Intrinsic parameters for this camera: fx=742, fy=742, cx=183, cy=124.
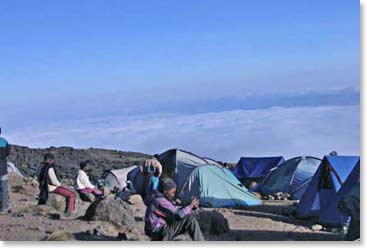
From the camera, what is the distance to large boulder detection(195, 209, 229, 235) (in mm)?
11755

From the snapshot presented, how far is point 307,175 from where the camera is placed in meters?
19.6

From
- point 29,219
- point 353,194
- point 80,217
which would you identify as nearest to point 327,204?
point 353,194

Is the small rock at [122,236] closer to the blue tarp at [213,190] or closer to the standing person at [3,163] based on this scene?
the standing person at [3,163]

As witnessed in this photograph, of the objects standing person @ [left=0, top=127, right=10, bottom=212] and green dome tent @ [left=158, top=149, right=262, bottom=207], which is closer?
standing person @ [left=0, top=127, right=10, bottom=212]

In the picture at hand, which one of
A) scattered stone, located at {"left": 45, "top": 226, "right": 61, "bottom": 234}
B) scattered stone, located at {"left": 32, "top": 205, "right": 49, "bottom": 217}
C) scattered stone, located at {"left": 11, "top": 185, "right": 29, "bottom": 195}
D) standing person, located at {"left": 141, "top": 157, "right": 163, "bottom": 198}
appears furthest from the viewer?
scattered stone, located at {"left": 11, "top": 185, "right": 29, "bottom": 195}

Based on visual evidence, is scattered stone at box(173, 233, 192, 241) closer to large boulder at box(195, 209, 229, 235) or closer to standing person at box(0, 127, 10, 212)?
large boulder at box(195, 209, 229, 235)

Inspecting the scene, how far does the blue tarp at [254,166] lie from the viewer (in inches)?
953

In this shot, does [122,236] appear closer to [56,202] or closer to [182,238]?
[182,238]

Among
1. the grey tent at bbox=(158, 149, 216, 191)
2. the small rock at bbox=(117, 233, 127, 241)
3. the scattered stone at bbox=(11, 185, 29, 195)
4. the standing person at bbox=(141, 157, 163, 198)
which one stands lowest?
the small rock at bbox=(117, 233, 127, 241)

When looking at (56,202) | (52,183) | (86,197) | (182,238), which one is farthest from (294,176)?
(182,238)

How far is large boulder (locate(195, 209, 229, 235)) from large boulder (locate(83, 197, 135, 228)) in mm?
1105

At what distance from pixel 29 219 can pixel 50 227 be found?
40.6 inches

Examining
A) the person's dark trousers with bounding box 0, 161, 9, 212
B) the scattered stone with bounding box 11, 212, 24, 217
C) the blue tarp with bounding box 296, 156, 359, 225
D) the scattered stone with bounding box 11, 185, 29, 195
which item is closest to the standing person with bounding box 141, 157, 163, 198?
the scattered stone with bounding box 11, 212, 24, 217

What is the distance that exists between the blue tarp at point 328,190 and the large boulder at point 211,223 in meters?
2.06
